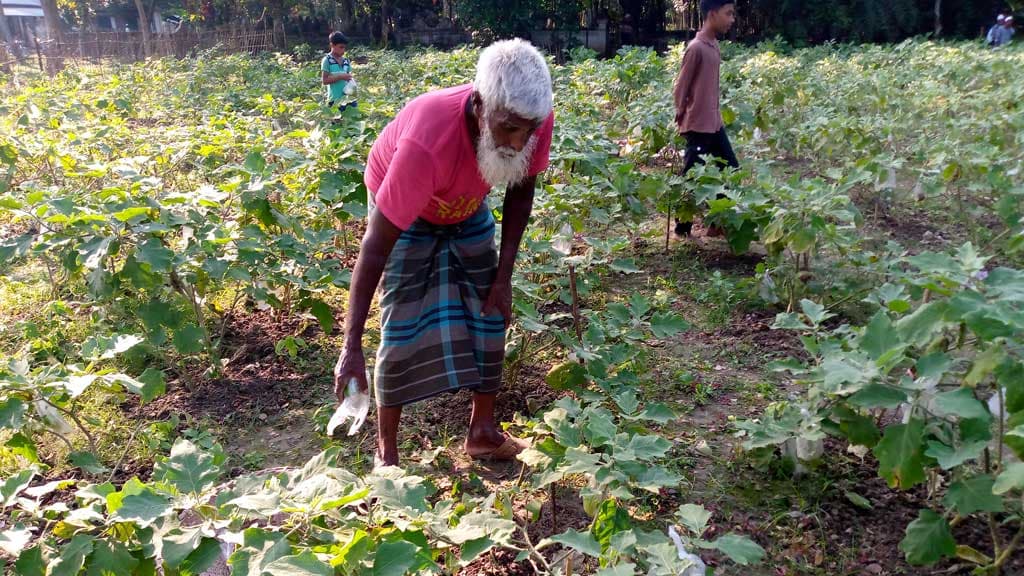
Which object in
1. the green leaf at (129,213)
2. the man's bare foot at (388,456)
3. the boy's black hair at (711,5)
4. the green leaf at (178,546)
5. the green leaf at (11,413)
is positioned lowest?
the man's bare foot at (388,456)

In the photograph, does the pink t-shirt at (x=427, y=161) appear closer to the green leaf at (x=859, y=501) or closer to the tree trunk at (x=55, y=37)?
the green leaf at (x=859, y=501)

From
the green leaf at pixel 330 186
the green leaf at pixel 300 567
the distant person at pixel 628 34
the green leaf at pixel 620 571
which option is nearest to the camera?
the green leaf at pixel 300 567

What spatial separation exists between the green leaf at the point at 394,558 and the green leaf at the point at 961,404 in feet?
3.95

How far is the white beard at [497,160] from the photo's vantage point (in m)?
2.12

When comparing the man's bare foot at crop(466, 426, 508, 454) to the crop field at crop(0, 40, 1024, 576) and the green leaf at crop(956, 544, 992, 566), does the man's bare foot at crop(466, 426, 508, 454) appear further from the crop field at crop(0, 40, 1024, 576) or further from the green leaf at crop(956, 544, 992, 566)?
the green leaf at crop(956, 544, 992, 566)

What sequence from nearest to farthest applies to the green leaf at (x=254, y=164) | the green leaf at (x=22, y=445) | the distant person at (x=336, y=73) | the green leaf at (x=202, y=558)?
the green leaf at (x=202, y=558) < the green leaf at (x=22, y=445) < the green leaf at (x=254, y=164) < the distant person at (x=336, y=73)

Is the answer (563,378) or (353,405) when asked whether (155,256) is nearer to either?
(353,405)

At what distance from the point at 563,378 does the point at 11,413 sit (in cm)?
166

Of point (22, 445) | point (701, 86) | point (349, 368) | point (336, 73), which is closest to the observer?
point (22, 445)

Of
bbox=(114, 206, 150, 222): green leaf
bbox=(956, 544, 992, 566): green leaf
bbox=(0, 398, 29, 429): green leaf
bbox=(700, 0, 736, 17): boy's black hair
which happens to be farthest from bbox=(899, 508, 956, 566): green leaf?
bbox=(700, 0, 736, 17): boy's black hair

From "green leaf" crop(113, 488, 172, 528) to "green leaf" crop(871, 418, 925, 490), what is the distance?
1.62 m

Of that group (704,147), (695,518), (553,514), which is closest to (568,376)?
(553,514)

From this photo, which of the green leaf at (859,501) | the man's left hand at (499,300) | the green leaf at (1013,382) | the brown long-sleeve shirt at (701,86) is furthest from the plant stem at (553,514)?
the brown long-sleeve shirt at (701,86)

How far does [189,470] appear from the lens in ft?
5.36
